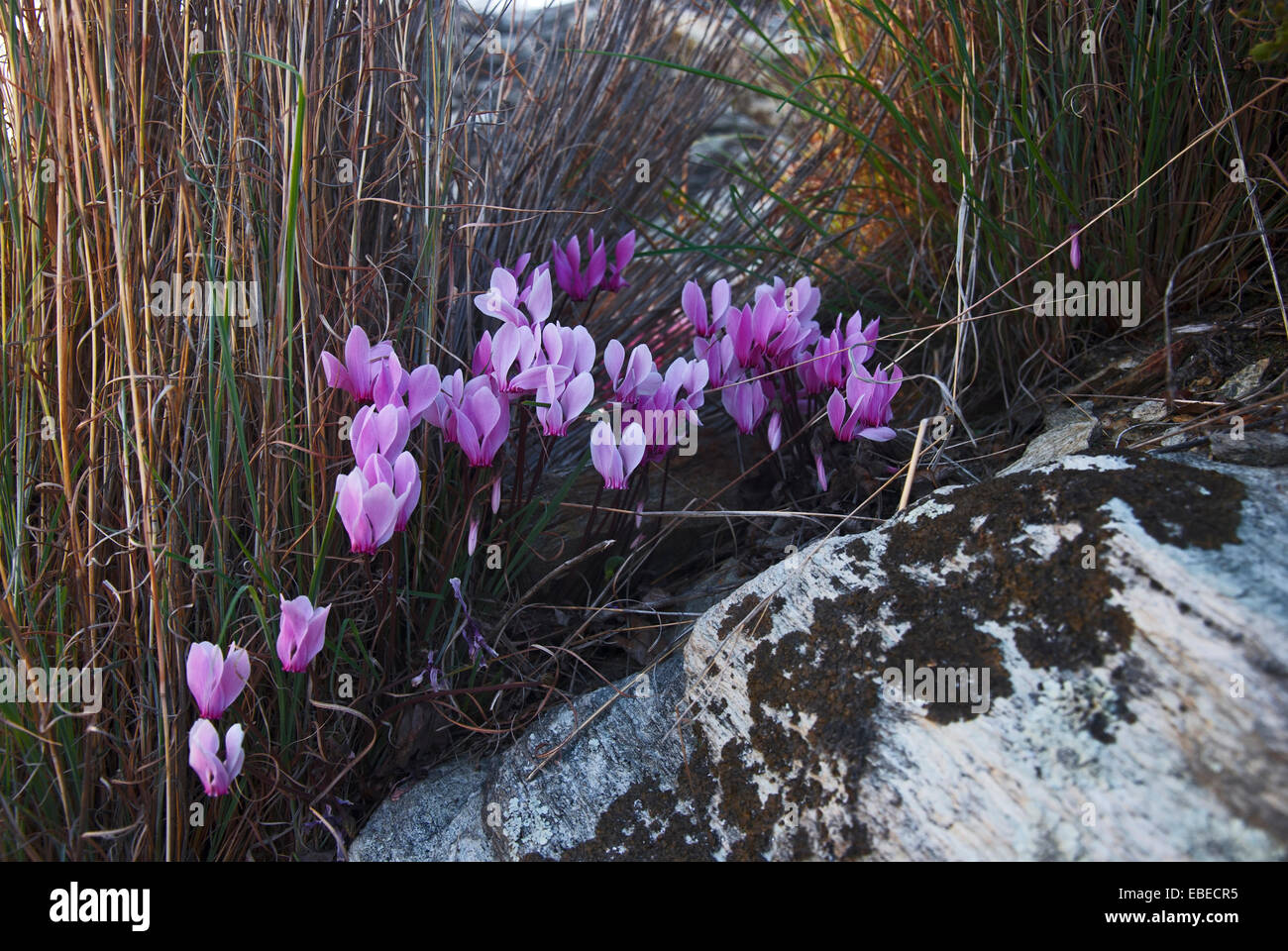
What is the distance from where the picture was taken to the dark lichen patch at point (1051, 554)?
1015mm

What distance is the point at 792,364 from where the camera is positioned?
1.51m

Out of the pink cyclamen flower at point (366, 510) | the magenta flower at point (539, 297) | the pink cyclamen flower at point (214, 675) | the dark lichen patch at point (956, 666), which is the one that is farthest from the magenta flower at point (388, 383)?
the dark lichen patch at point (956, 666)

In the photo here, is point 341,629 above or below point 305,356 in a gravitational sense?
below

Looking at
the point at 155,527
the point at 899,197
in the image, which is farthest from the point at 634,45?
the point at 155,527

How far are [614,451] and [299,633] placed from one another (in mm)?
472

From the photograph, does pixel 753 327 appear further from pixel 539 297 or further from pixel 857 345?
pixel 539 297

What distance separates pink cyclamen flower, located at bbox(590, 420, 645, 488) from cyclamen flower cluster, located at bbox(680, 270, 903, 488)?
0.73ft

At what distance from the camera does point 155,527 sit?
126 centimetres

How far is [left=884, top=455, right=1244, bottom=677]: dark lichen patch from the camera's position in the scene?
101 centimetres

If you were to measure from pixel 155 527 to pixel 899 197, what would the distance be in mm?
1742

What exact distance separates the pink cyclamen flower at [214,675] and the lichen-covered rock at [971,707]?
0.33m

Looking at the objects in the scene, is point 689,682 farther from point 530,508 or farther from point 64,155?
point 64,155

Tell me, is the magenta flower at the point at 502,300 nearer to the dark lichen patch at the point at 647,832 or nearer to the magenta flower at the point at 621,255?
the magenta flower at the point at 621,255

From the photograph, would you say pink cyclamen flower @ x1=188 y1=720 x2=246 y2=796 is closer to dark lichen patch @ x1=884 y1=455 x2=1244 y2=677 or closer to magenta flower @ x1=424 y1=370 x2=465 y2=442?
magenta flower @ x1=424 y1=370 x2=465 y2=442
